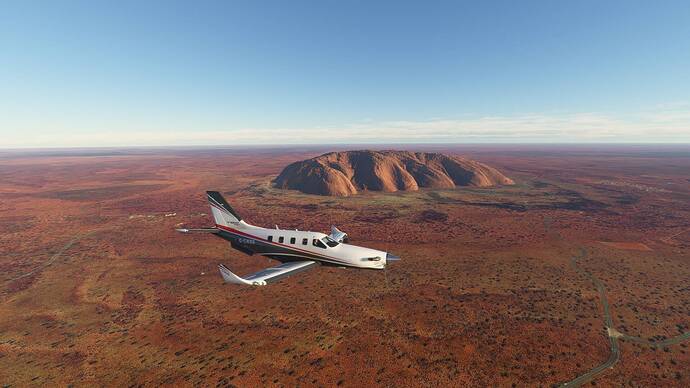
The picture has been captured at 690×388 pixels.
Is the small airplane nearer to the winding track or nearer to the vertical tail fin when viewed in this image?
the vertical tail fin

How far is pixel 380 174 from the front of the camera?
91562 millimetres

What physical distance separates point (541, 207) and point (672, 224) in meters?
19.9

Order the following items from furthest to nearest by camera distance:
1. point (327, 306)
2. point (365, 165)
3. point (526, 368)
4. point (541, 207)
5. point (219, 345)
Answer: point (365, 165) → point (541, 207) → point (327, 306) → point (219, 345) → point (526, 368)

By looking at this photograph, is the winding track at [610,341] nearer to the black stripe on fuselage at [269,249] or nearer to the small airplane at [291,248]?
the small airplane at [291,248]

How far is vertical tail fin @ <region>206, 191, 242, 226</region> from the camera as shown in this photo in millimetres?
25016

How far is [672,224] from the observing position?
167 feet

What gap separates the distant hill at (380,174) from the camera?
86312mm

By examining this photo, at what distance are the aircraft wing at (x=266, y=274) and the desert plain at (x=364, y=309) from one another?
5.72m

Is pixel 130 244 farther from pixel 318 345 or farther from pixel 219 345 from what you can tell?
pixel 318 345

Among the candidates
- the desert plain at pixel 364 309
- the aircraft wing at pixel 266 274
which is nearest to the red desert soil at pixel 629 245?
the desert plain at pixel 364 309

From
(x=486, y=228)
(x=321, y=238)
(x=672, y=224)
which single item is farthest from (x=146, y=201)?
(x=672, y=224)

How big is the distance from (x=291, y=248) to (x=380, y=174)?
72.0 m

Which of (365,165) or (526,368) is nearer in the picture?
(526,368)

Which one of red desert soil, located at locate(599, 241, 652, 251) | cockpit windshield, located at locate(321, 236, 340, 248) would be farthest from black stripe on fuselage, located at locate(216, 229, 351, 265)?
red desert soil, located at locate(599, 241, 652, 251)
